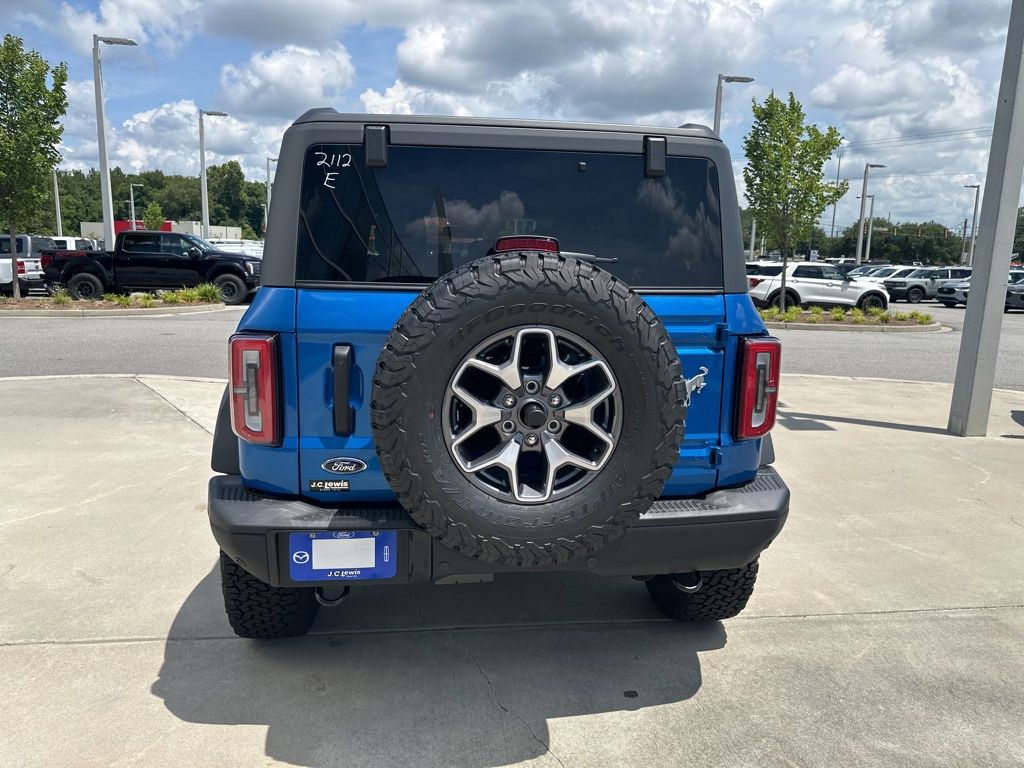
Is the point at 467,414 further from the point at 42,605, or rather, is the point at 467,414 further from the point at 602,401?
the point at 42,605

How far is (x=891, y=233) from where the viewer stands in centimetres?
8806

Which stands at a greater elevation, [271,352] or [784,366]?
[271,352]

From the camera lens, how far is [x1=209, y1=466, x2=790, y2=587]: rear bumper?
8.46 ft

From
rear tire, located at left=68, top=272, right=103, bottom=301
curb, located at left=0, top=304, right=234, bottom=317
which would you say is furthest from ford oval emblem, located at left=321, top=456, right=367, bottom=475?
rear tire, located at left=68, top=272, right=103, bottom=301

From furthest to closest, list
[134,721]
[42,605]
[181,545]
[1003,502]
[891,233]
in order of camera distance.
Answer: [891,233] → [1003,502] → [181,545] → [42,605] → [134,721]

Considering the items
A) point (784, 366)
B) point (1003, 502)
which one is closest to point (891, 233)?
point (784, 366)

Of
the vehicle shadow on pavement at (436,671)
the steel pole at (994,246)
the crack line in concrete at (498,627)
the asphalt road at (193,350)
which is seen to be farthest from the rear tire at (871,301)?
the vehicle shadow on pavement at (436,671)

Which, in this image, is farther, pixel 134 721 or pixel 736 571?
pixel 736 571

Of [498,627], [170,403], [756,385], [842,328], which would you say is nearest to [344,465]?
[498,627]

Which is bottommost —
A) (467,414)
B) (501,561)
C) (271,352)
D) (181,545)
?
(181,545)

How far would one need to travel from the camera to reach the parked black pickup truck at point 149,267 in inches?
722

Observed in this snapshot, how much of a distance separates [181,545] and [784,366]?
9.10 meters

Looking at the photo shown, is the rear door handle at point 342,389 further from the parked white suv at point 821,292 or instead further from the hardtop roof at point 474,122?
the parked white suv at point 821,292

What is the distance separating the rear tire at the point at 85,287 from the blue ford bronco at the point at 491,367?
696 inches
